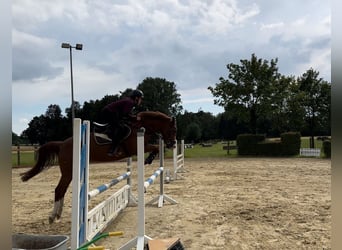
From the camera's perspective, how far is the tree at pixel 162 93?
30.1 meters

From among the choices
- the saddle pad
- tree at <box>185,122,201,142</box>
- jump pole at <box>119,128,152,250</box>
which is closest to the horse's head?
the saddle pad

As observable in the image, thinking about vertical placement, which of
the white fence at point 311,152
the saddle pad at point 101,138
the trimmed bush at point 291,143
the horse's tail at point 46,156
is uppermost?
the saddle pad at point 101,138

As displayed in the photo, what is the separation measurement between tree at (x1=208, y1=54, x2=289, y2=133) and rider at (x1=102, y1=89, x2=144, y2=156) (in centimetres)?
1747

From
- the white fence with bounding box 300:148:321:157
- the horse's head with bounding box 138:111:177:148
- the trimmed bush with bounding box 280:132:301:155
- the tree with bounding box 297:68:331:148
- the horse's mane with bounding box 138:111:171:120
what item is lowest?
the white fence with bounding box 300:148:321:157

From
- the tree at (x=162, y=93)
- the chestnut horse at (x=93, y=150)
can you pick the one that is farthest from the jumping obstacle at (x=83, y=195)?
the tree at (x=162, y=93)

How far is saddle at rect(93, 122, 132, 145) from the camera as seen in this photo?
Result: 4.54 metres

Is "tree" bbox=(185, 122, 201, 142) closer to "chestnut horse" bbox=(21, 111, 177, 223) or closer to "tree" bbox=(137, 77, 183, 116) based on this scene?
"tree" bbox=(137, 77, 183, 116)

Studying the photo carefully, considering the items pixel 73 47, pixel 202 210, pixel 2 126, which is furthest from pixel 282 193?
pixel 73 47

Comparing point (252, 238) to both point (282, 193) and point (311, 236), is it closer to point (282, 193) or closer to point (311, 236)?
point (311, 236)

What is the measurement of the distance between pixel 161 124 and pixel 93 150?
3.81 ft

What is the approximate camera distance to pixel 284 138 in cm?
1870

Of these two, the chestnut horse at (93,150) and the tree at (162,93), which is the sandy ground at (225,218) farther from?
the tree at (162,93)

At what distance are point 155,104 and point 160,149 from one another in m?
24.3

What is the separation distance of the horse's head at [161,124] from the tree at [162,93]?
2417 centimetres
